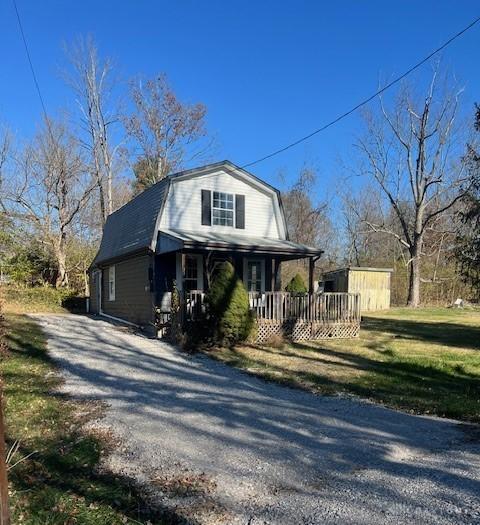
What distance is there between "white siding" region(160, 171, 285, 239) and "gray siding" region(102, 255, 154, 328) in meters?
1.76

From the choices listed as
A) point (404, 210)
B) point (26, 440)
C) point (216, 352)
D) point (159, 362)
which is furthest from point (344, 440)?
point (404, 210)

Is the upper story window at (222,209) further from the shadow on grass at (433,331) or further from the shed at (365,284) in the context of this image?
the shed at (365,284)

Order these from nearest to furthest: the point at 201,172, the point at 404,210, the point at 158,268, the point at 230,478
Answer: the point at 230,478 < the point at 158,268 < the point at 201,172 < the point at 404,210

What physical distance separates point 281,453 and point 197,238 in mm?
9876

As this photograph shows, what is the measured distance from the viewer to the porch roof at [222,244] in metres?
13.3

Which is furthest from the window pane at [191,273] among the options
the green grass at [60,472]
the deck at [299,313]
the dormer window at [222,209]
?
the green grass at [60,472]

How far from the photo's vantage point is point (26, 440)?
475 centimetres

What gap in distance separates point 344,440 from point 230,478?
1635 millimetres

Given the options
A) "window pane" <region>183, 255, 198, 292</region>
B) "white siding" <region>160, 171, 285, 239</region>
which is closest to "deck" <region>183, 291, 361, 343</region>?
"window pane" <region>183, 255, 198, 292</region>

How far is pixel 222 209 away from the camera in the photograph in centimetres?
1653

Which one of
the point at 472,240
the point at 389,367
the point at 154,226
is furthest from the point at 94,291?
the point at 389,367

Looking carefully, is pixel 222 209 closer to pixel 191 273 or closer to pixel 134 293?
pixel 191 273

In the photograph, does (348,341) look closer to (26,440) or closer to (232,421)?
(232,421)

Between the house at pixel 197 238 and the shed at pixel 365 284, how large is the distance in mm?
10415
